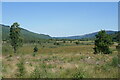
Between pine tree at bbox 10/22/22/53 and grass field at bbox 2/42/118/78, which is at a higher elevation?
pine tree at bbox 10/22/22/53

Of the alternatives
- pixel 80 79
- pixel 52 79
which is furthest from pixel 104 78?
pixel 52 79

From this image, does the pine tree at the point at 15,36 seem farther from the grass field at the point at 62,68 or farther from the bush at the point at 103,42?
the grass field at the point at 62,68

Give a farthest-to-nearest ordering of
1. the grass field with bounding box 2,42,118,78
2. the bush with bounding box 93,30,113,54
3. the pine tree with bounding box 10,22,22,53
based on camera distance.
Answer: the pine tree with bounding box 10,22,22,53, the bush with bounding box 93,30,113,54, the grass field with bounding box 2,42,118,78

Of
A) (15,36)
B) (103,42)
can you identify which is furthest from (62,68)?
(15,36)

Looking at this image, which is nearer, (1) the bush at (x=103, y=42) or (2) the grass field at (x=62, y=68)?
(2) the grass field at (x=62, y=68)

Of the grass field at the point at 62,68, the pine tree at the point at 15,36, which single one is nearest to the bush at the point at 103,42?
the grass field at the point at 62,68

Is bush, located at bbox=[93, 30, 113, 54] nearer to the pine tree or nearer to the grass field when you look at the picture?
the grass field

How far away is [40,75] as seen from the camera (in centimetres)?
969

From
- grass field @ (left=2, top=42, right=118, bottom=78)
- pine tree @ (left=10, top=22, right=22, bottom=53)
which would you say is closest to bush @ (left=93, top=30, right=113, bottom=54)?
grass field @ (left=2, top=42, right=118, bottom=78)

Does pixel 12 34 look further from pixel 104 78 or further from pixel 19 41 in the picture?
pixel 104 78

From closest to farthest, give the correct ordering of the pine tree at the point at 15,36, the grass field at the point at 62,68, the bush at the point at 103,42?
the grass field at the point at 62,68 < the bush at the point at 103,42 < the pine tree at the point at 15,36

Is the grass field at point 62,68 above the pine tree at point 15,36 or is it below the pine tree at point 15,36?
below

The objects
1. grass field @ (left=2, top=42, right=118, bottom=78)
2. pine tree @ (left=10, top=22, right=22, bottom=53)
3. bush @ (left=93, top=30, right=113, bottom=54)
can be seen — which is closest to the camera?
grass field @ (left=2, top=42, right=118, bottom=78)

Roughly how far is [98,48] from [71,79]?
3079 cm
